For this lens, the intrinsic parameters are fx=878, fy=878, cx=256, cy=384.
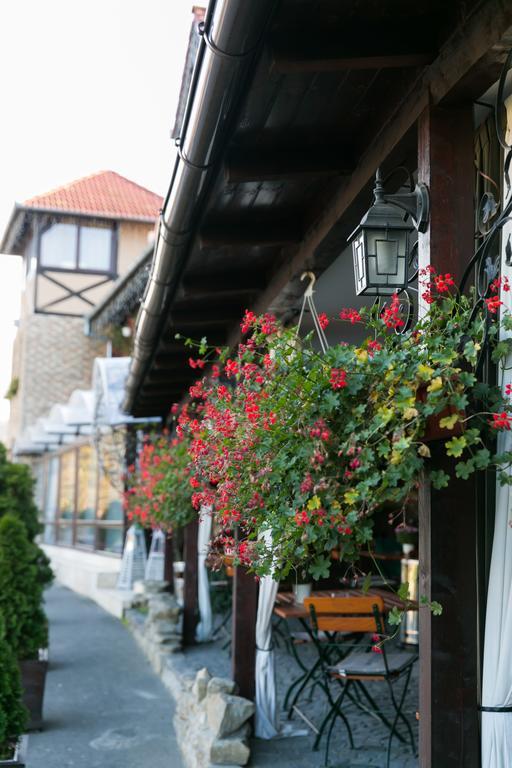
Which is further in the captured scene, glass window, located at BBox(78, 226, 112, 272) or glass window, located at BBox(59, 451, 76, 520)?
glass window, located at BBox(78, 226, 112, 272)

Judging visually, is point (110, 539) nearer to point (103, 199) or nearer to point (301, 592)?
point (103, 199)

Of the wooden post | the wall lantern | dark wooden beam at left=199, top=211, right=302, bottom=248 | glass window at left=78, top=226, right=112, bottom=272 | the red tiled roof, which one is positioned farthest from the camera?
the red tiled roof

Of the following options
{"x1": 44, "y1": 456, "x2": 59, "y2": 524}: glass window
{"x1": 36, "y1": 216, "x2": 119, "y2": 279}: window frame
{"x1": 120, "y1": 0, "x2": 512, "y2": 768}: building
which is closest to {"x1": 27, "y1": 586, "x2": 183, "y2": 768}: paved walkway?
{"x1": 120, "y1": 0, "x2": 512, "y2": 768}: building

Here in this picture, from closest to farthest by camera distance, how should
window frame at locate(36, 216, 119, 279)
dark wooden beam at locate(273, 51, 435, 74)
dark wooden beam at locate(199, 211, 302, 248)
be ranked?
dark wooden beam at locate(273, 51, 435, 74) < dark wooden beam at locate(199, 211, 302, 248) < window frame at locate(36, 216, 119, 279)

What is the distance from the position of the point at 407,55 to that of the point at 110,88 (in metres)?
15.1

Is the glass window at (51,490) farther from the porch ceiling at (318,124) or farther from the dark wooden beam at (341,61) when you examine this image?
the dark wooden beam at (341,61)

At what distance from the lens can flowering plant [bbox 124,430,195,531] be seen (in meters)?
6.54

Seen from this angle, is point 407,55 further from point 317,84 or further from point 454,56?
point 317,84

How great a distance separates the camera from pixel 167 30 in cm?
1317

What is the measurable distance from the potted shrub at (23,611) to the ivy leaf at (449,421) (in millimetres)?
4610

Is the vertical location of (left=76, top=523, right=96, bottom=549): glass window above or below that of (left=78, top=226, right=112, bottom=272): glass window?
below

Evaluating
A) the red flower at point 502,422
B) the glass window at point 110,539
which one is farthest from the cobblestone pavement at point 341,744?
the glass window at point 110,539

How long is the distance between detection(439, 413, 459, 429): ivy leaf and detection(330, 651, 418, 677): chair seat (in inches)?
117

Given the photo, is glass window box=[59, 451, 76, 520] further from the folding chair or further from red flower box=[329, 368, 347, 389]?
red flower box=[329, 368, 347, 389]
